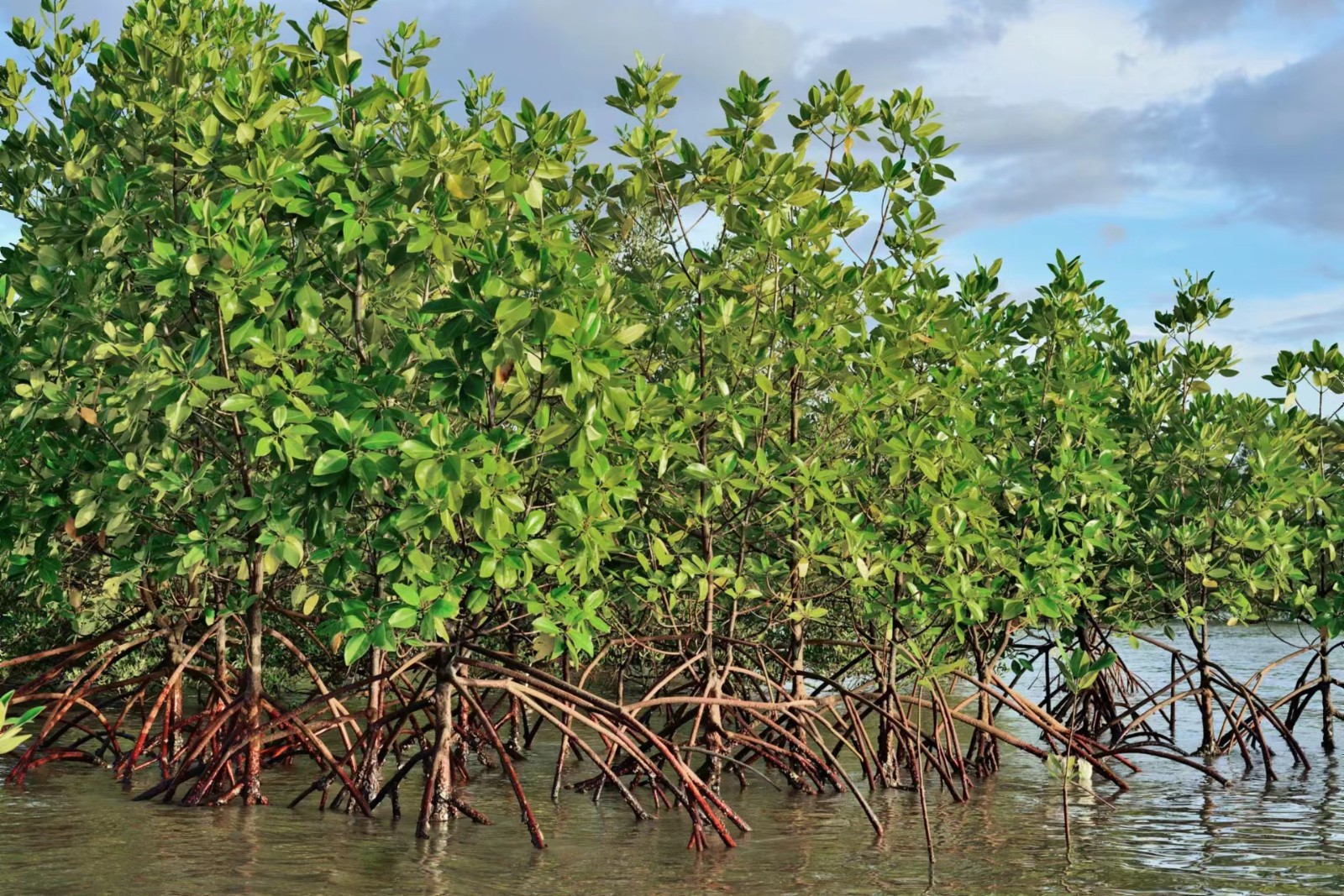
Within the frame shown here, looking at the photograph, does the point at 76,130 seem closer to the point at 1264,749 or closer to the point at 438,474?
the point at 438,474

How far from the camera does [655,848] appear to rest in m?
9.45

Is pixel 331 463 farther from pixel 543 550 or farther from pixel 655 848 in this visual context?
pixel 655 848

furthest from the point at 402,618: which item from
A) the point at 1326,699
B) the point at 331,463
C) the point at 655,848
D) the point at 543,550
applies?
the point at 1326,699

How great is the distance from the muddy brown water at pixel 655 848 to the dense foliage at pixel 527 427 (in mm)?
374

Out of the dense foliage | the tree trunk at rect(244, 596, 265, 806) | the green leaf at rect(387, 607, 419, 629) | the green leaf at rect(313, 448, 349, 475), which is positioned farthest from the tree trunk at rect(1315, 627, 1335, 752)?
Answer: the green leaf at rect(313, 448, 349, 475)

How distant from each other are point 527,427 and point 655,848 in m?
3.15

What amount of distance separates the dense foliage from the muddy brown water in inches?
14.7

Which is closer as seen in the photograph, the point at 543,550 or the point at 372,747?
A: the point at 543,550

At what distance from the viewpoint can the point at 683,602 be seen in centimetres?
1170

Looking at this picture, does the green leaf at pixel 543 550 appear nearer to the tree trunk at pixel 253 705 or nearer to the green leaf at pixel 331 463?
the green leaf at pixel 331 463

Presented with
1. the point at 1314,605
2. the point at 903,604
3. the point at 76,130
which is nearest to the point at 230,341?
the point at 76,130

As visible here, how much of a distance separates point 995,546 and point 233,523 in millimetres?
5568

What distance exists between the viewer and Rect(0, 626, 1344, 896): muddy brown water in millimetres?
8391

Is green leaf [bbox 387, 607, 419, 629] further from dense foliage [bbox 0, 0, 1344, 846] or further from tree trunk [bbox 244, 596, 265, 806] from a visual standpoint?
tree trunk [bbox 244, 596, 265, 806]
